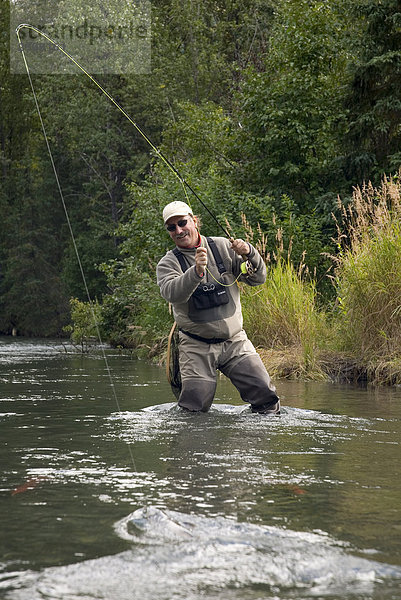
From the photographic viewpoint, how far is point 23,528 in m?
3.69

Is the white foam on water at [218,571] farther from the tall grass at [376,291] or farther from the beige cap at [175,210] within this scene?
the tall grass at [376,291]

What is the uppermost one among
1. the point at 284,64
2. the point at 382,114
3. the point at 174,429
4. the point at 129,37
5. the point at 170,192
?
the point at 129,37

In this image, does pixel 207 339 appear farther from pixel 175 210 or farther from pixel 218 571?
pixel 218 571

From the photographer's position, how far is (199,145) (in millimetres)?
25719

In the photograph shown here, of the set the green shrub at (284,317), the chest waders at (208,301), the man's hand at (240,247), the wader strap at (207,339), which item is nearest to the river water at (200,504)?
the wader strap at (207,339)

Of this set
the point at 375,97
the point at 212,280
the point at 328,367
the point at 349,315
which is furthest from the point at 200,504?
the point at 375,97

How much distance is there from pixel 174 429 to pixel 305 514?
2662mm

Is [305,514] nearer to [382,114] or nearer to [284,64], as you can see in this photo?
[382,114]

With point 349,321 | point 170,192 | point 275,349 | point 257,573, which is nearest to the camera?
point 257,573

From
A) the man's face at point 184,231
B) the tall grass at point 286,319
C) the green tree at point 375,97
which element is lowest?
the tall grass at point 286,319

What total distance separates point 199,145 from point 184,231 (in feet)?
61.8

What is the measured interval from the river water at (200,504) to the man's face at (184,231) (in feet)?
4.16

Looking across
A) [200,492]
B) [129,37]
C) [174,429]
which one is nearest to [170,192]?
[174,429]

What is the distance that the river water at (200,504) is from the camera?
300 cm
